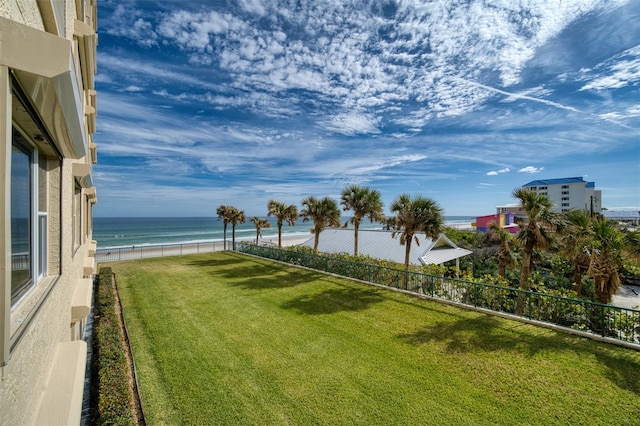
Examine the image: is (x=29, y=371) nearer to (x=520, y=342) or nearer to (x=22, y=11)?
(x=22, y=11)

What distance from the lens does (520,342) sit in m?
7.80

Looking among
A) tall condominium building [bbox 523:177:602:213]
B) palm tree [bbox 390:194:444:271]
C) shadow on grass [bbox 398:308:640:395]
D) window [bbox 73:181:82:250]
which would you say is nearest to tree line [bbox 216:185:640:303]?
palm tree [bbox 390:194:444:271]

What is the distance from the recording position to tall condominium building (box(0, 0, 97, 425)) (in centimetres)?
125

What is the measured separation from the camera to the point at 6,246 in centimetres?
123

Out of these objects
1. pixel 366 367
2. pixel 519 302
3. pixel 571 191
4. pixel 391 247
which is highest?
pixel 571 191

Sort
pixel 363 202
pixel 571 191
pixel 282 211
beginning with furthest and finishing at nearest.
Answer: pixel 571 191, pixel 282 211, pixel 363 202

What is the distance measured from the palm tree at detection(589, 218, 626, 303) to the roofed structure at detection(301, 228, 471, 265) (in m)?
7.28

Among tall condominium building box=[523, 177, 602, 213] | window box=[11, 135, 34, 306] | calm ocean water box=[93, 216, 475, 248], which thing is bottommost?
calm ocean water box=[93, 216, 475, 248]

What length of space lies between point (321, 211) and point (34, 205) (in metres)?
18.4

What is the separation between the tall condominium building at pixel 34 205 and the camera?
125cm

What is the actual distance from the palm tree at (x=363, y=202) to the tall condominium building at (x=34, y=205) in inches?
626

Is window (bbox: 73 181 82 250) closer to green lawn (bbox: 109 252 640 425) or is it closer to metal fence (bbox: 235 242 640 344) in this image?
green lawn (bbox: 109 252 640 425)

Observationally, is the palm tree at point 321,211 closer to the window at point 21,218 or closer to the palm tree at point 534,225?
the palm tree at point 534,225

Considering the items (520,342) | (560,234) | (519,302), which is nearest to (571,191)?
(560,234)
